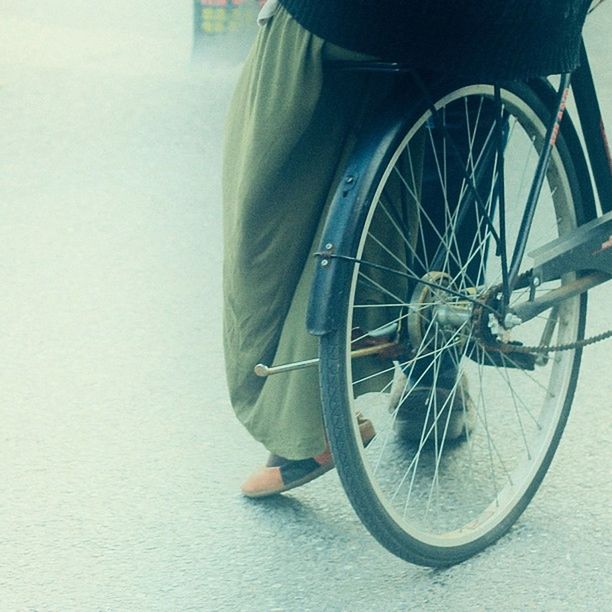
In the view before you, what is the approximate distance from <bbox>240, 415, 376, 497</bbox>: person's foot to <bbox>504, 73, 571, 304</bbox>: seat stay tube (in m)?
0.48

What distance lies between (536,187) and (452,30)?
481 millimetres

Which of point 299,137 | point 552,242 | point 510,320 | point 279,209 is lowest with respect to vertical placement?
point 510,320

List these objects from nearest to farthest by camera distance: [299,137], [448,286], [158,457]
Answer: [299,137] < [448,286] < [158,457]


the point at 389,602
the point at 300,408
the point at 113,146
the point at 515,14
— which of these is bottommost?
the point at 389,602

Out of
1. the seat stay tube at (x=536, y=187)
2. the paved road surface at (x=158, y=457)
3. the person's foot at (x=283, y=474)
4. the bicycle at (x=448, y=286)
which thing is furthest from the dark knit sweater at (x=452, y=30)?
the paved road surface at (x=158, y=457)

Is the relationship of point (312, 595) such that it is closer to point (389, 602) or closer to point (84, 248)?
point (389, 602)

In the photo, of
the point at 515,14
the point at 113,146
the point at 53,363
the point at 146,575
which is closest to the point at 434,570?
the point at 146,575

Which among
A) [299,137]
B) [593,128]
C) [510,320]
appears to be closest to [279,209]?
[299,137]

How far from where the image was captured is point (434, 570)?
2.55 meters

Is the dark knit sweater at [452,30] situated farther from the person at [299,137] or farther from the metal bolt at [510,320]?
the metal bolt at [510,320]

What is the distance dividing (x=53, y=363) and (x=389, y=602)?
1499mm

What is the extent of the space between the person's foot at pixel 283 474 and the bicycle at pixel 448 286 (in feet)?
0.66

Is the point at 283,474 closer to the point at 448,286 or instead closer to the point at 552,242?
the point at 448,286

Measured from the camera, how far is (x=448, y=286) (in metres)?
2.60
